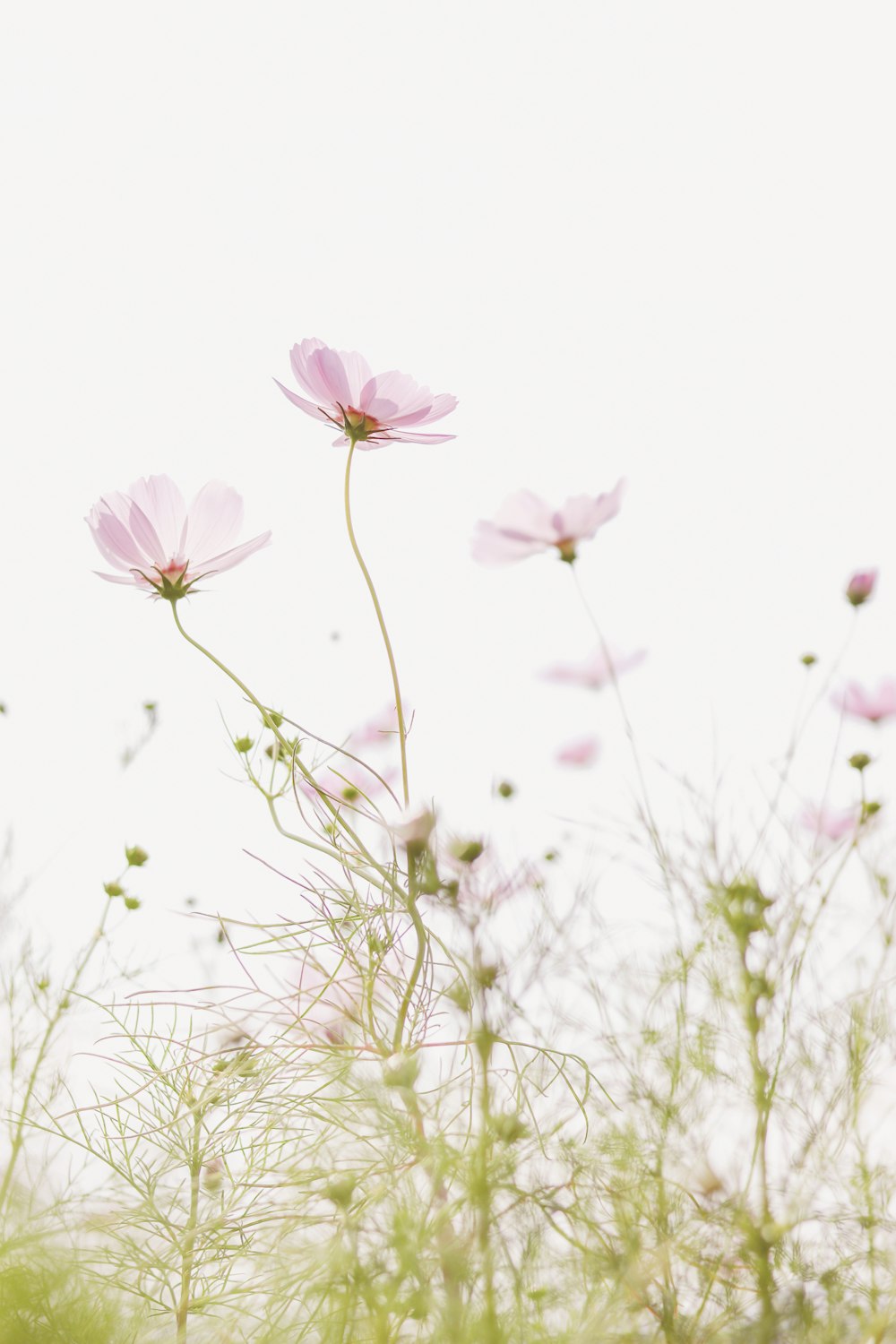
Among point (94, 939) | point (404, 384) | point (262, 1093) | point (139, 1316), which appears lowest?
point (139, 1316)

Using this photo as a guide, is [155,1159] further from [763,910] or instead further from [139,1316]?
[763,910]

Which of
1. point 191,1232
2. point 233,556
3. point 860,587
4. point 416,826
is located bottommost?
point 191,1232

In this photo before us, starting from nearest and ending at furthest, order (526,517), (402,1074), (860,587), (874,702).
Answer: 1. (402,1074)
2. (526,517)
3. (860,587)
4. (874,702)

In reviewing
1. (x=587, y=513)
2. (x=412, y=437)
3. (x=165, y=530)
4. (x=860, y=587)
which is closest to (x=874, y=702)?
(x=860, y=587)

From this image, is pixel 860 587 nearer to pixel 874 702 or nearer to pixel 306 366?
pixel 874 702

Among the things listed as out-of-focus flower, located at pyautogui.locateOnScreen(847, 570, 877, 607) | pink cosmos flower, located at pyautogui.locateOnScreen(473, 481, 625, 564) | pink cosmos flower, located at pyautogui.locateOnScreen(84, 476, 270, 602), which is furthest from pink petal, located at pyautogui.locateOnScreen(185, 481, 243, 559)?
out-of-focus flower, located at pyautogui.locateOnScreen(847, 570, 877, 607)

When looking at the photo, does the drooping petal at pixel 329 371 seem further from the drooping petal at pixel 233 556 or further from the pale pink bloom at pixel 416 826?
the pale pink bloom at pixel 416 826

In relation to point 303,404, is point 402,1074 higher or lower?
lower

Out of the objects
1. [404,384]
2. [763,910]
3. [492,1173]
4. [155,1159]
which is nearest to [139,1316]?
[155,1159]
